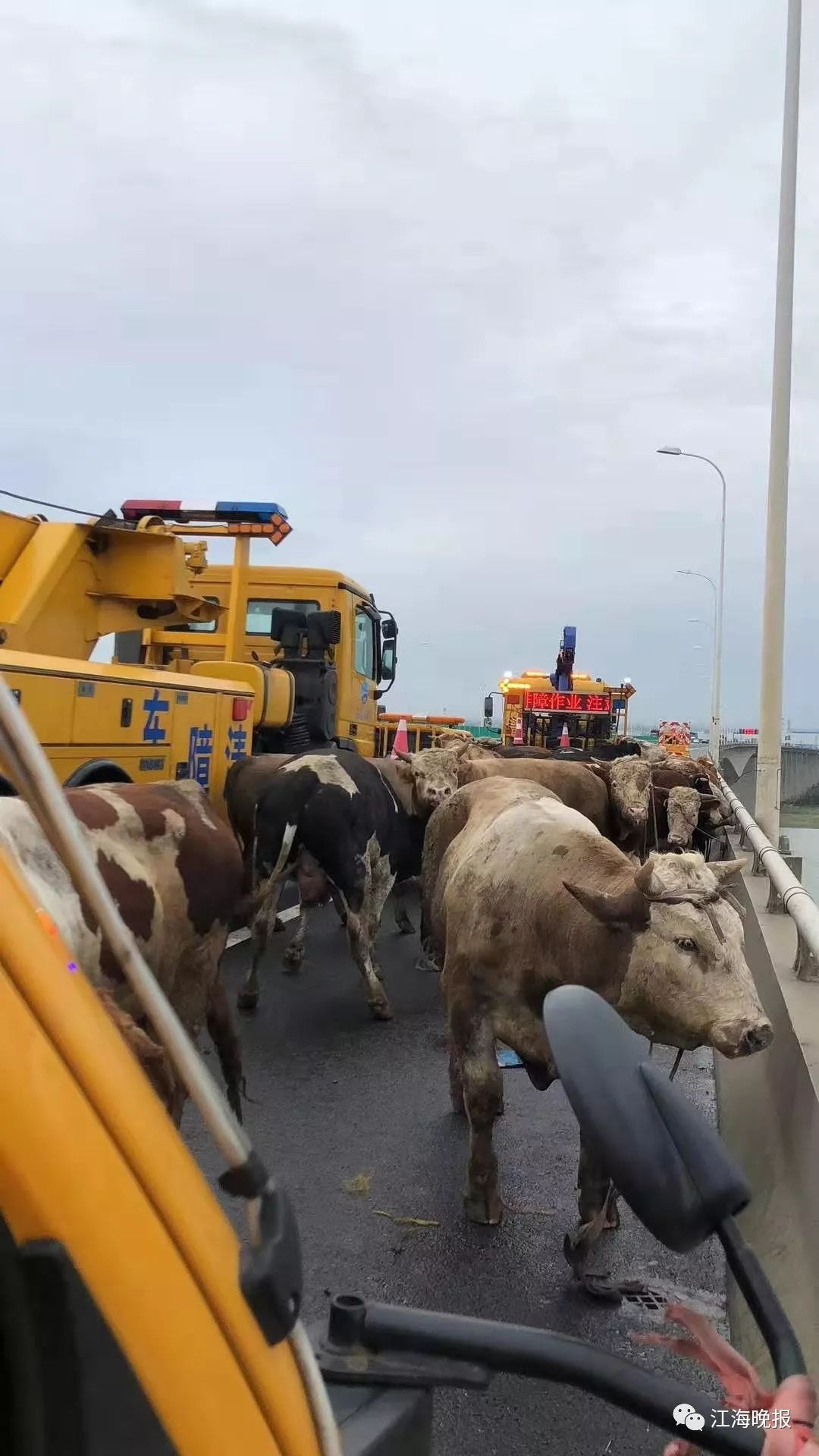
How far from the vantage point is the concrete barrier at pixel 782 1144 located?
9.62ft

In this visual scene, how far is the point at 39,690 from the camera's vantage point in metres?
5.34

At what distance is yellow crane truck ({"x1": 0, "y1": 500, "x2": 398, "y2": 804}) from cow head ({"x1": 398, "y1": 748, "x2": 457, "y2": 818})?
1428 millimetres

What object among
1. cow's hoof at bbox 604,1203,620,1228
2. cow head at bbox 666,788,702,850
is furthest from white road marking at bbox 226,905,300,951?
cow's hoof at bbox 604,1203,620,1228

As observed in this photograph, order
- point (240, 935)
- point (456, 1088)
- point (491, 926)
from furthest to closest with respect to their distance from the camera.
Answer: point (240, 935) < point (456, 1088) < point (491, 926)

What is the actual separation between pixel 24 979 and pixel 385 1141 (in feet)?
14.0

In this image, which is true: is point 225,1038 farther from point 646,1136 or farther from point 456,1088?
point 646,1136

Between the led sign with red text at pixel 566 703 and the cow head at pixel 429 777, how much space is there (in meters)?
15.3

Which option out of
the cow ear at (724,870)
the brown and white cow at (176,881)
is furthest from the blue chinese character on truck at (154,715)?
the cow ear at (724,870)

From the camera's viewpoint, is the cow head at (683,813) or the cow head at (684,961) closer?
the cow head at (684,961)

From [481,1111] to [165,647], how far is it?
7.84 meters

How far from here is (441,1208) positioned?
428cm

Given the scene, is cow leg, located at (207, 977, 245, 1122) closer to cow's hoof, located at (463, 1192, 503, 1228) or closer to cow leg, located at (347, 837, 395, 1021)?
cow's hoof, located at (463, 1192, 503, 1228)

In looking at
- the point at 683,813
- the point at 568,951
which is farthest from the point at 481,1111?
the point at 683,813

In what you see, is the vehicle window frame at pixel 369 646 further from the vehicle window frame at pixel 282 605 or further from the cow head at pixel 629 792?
the cow head at pixel 629 792
